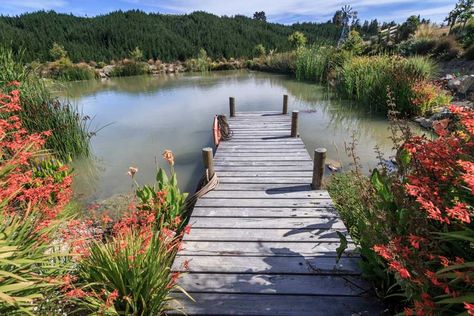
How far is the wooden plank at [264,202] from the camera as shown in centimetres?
382

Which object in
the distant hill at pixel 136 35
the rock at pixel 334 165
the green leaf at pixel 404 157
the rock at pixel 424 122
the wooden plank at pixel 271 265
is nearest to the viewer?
the green leaf at pixel 404 157

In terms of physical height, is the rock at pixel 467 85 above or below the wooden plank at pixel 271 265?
above

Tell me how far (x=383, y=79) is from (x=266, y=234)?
832cm

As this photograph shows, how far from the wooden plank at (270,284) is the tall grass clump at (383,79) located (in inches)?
305

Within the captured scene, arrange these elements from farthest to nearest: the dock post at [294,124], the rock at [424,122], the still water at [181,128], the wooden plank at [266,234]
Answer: the rock at [424,122] → the dock post at [294,124] → the still water at [181,128] → the wooden plank at [266,234]

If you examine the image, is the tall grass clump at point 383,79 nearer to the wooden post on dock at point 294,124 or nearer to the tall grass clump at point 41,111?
the wooden post on dock at point 294,124

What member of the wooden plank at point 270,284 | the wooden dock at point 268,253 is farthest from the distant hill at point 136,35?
the wooden plank at point 270,284

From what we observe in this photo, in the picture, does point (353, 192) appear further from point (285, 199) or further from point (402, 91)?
point (402, 91)

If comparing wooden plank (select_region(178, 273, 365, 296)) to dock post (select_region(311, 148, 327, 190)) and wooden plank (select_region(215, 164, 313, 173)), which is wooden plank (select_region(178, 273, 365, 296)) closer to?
dock post (select_region(311, 148, 327, 190))

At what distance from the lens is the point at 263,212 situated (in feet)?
12.0

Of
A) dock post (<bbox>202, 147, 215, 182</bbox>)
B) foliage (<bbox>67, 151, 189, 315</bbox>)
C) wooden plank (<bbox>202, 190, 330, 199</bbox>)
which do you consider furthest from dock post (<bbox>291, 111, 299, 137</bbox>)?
foliage (<bbox>67, 151, 189, 315</bbox>)

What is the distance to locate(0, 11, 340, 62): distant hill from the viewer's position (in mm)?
35344

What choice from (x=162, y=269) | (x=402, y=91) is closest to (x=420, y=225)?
(x=162, y=269)

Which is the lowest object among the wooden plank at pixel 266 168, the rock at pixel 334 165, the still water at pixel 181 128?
the still water at pixel 181 128
